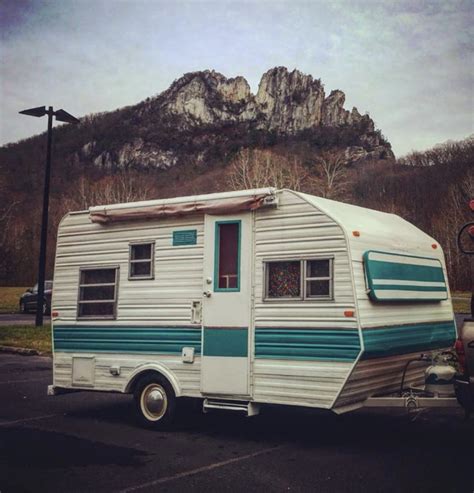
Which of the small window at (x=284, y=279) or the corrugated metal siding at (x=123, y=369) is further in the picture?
the corrugated metal siding at (x=123, y=369)

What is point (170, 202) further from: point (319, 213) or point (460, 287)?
point (460, 287)

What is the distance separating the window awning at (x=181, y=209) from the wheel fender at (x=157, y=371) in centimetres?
207

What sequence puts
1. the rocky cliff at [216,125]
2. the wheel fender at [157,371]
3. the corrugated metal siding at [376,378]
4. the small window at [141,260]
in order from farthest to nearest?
the rocky cliff at [216,125] < the small window at [141,260] < the wheel fender at [157,371] < the corrugated metal siding at [376,378]

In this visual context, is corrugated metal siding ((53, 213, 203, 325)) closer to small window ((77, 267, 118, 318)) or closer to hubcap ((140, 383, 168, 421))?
small window ((77, 267, 118, 318))

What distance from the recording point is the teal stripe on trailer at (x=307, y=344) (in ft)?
23.7

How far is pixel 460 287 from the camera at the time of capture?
40.2 ft

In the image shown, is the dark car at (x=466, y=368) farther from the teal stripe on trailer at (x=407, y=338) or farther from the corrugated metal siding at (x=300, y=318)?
the corrugated metal siding at (x=300, y=318)

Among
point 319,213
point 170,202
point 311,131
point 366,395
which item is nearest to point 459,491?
point 366,395

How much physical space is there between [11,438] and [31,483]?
81.8 inches

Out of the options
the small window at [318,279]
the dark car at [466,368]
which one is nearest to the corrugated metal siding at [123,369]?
the small window at [318,279]

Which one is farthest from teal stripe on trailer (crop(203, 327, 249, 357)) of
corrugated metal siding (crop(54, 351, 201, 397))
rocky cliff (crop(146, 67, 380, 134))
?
rocky cliff (crop(146, 67, 380, 134))

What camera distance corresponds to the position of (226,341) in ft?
26.9

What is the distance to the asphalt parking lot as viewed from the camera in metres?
6.23

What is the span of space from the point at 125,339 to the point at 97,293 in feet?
3.04
